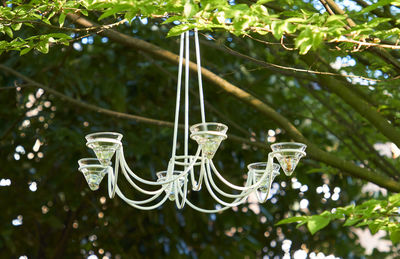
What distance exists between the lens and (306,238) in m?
5.55

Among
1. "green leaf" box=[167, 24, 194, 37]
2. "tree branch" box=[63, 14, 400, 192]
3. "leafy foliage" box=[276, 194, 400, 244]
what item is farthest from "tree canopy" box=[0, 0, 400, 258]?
"green leaf" box=[167, 24, 194, 37]

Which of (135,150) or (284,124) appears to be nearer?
(284,124)

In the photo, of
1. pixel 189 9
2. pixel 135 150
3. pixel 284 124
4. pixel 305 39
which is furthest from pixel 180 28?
pixel 135 150

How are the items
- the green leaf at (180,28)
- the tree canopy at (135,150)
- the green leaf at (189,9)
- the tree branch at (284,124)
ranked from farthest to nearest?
the tree canopy at (135,150)
the tree branch at (284,124)
the green leaf at (180,28)
the green leaf at (189,9)

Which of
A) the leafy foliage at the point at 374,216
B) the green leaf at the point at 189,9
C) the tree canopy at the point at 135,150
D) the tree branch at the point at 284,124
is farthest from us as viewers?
the tree canopy at the point at 135,150

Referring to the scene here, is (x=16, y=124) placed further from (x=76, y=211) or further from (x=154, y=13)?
(x=154, y=13)

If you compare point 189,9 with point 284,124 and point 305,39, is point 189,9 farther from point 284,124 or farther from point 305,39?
point 284,124

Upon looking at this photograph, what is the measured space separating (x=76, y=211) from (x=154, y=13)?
333 cm

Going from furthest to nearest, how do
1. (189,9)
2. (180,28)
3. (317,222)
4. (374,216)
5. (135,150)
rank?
(135,150), (374,216), (317,222), (180,28), (189,9)

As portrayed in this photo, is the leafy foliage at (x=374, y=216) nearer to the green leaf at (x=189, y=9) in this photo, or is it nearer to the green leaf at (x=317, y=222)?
the green leaf at (x=317, y=222)

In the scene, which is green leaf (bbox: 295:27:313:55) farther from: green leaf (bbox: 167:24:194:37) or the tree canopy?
the tree canopy

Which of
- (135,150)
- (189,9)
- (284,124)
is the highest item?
(189,9)

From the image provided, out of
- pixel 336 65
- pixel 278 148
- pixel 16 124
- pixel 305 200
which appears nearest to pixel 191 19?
pixel 278 148

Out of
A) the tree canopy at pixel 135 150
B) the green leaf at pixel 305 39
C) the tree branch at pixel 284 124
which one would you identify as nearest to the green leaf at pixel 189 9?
the green leaf at pixel 305 39
